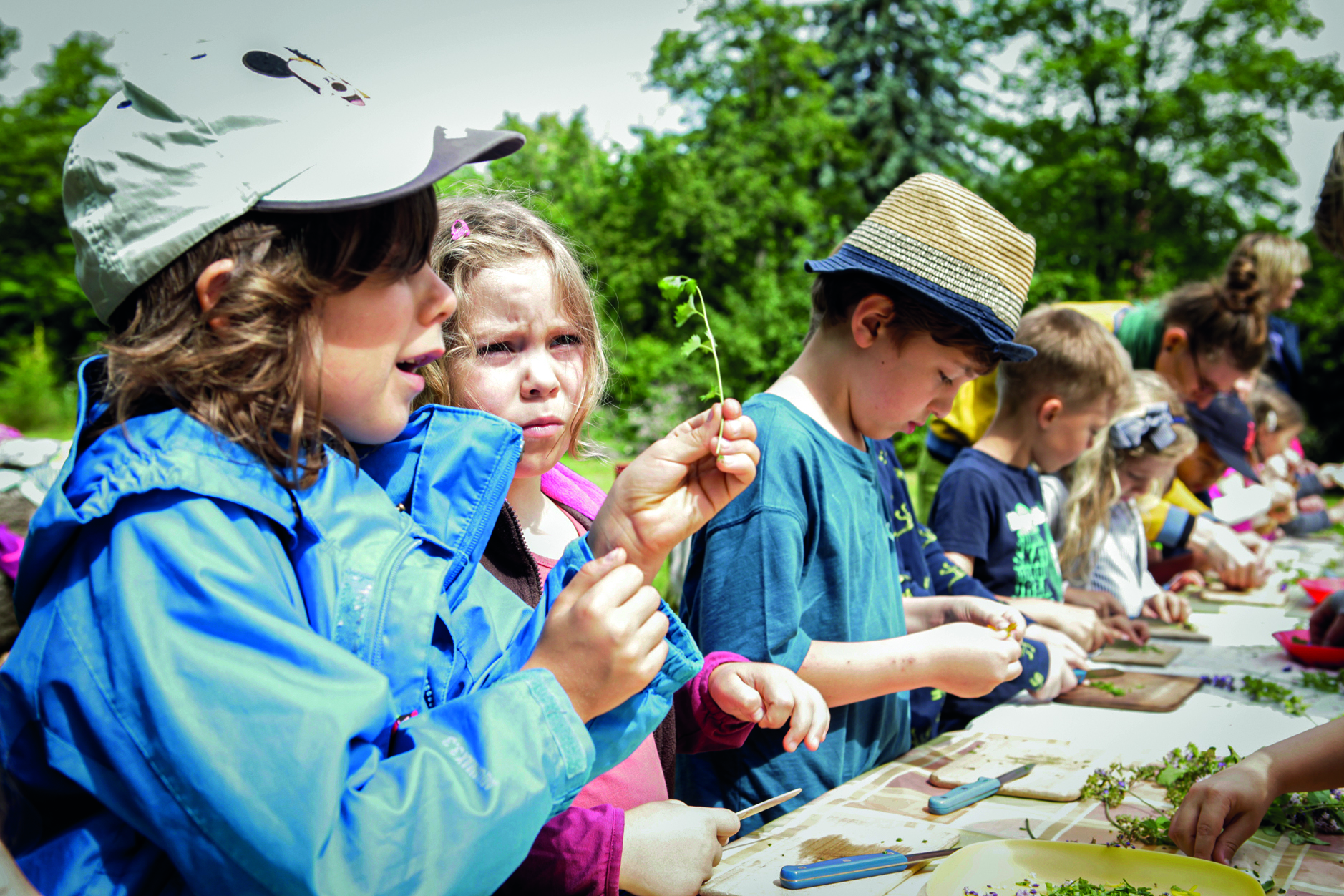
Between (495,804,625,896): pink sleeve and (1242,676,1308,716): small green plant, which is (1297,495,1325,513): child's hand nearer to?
(1242,676,1308,716): small green plant

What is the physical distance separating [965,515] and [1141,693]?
3.09 feet

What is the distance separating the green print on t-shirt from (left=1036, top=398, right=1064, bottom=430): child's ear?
1.20 ft

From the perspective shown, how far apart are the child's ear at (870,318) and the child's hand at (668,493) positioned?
1070 millimetres

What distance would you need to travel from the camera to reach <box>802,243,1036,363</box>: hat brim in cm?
233

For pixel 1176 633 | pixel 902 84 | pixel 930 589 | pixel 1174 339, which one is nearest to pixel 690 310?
pixel 930 589

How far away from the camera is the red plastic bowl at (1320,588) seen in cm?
436

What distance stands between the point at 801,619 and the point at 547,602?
961 mm

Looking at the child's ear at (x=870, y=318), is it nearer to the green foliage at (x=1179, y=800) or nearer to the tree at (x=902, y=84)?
the green foliage at (x=1179, y=800)

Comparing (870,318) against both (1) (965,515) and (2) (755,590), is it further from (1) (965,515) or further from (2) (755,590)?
(1) (965,515)

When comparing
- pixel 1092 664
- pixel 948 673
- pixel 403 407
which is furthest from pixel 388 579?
pixel 1092 664

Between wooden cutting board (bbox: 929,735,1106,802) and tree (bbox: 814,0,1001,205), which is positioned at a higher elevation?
tree (bbox: 814,0,1001,205)

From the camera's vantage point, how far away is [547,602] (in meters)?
1.51

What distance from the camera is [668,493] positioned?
60.0 inches

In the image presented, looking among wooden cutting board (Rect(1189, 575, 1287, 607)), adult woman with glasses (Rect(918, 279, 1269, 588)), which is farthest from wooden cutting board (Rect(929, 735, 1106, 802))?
wooden cutting board (Rect(1189, 575, 1287, 607))
